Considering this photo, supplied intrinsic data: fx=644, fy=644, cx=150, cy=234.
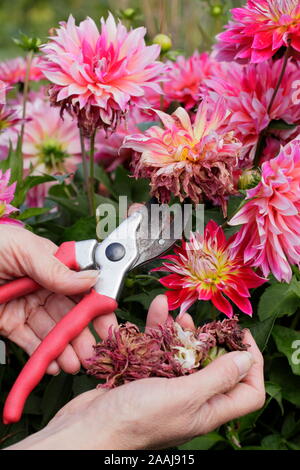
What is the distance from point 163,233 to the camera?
851mm

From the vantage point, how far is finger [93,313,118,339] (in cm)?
83

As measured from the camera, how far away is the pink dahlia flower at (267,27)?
2.73ft

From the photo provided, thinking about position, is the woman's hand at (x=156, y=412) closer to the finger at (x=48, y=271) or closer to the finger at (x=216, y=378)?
the finger at (x=216, y=378)

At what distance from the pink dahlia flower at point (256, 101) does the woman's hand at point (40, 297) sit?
1.00ft

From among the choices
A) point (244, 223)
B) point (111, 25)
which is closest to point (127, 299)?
point (244, 223)

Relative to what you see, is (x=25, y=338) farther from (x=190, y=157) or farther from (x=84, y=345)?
(x=190, y=157)

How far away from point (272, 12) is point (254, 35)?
37mm

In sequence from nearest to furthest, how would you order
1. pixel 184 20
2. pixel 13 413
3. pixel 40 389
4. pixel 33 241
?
pixel 13 413 < pixel 33 241 < pixel 40 389 < pixel 184 20

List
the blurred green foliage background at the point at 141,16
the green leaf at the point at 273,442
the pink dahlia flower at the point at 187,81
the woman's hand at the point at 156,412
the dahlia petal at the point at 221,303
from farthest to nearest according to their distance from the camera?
the blurred green foliage background at the point at 141,16 < the pink dahlia flower at the point at 187,81 < the green leaf at the point at 273,442 < the dahlia petal at the point at 221,303 < the woman's hand at the point at 156,412

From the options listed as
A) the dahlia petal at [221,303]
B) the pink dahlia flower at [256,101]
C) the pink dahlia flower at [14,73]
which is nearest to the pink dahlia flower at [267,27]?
the pink dahlia flower at [256,101]

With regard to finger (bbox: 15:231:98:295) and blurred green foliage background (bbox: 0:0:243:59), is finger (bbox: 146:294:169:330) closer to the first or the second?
finger (bbox: 15:231:98:295)

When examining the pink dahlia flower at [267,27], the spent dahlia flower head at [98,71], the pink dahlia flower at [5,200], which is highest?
the pink dahlia flower at [267,27]

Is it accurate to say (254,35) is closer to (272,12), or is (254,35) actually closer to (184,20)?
(272,12)

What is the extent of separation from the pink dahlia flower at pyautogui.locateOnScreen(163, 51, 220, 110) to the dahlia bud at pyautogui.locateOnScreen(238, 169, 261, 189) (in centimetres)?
30
